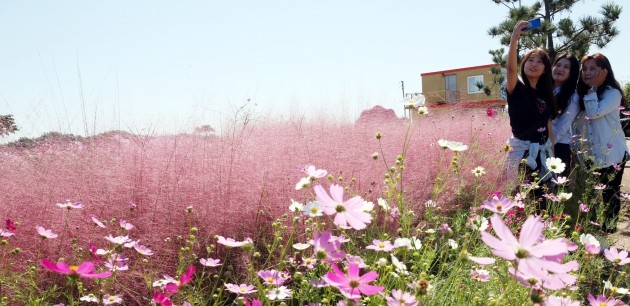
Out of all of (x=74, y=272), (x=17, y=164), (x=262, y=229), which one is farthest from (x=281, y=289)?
(x=17, y=164)

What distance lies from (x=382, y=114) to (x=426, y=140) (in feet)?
4.91

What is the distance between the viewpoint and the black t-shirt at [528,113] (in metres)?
2.89

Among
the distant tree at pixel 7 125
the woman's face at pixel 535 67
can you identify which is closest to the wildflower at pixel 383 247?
the woman's face at pixel 535 67

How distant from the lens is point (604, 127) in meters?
3.12

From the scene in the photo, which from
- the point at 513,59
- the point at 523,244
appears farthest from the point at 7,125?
the point at 523,244

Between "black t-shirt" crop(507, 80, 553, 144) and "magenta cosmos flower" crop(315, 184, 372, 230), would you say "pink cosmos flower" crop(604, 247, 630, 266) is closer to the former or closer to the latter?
"magenta cosmos flower" crop(315, 184, 372, 230)

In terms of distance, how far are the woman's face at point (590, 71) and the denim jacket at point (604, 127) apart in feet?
0.36

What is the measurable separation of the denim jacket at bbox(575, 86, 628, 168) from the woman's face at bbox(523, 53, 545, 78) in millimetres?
400

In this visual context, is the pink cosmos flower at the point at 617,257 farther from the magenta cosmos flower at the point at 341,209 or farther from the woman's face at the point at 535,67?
the woman's face at the point at 535,67

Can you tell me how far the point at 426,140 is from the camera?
3621mm

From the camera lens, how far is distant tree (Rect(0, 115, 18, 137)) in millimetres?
3643

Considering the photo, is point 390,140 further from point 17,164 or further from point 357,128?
point 17,164

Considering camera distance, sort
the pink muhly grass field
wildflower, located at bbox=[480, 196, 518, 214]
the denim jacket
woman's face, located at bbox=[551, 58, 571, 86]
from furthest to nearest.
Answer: woman's face, located at bbox=[551, 58, 571, 86]
the denim jacket
the pink muhly grass field
wildflower, located at bbox=[480, 196, 518, 214]

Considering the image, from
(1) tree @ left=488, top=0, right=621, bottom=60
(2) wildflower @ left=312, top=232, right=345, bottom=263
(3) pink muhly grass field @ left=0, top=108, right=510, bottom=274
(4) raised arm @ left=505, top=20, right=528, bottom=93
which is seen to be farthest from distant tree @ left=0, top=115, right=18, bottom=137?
(1) tree @ left=488, top=0, right=621, bottom=60
